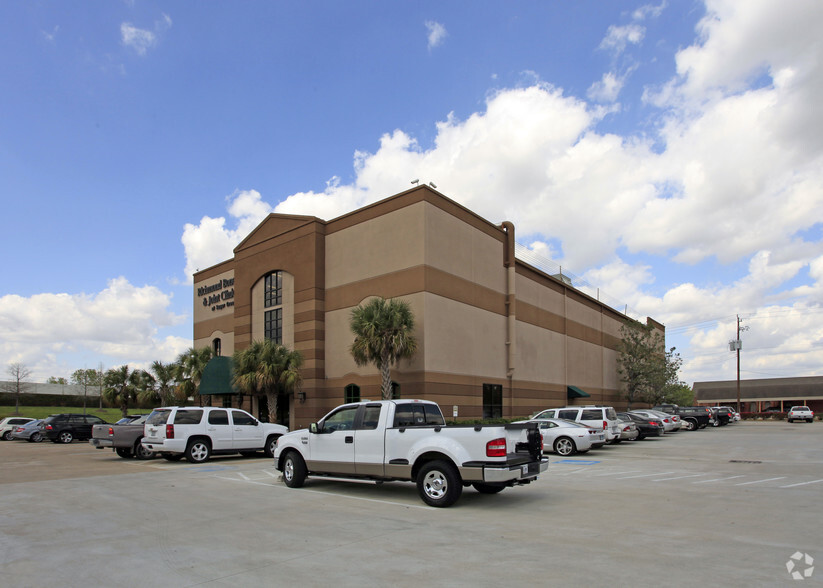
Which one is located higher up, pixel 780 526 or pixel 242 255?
pixel 242 255

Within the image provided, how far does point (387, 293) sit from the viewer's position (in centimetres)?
2853

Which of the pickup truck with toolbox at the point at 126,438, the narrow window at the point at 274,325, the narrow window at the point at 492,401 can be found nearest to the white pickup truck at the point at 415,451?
the pickup truck with toolbox at the point at 126,438

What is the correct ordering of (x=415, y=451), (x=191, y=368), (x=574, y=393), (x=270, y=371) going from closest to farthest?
(x=415, y=451) → (x=270, y=371) → (x=191, y=368) → (x=574, y=393)

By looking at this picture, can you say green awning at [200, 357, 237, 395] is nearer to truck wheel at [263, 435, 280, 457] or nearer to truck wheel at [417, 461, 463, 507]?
truck wheel at [263, 435, 280, 457]

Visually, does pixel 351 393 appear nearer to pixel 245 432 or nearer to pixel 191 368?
pixel 245 432

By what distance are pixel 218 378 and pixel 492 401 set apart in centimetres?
1507

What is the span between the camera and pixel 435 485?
412 inches

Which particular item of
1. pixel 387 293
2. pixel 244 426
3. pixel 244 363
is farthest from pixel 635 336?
pixel 244 426

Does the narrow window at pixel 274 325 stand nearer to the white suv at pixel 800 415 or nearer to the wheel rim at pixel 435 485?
the wheel rim at pixel 435 485

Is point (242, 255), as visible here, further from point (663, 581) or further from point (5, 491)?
point (663, 581)

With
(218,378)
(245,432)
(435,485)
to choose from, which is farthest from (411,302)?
(435,485)

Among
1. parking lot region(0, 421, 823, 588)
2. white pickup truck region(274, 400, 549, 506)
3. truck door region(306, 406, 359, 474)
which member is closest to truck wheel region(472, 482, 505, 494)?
white pickup truck region(274, 400, 549, 506)

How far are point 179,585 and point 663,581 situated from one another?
4.75 metres

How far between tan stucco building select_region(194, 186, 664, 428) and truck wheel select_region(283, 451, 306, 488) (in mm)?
13740
